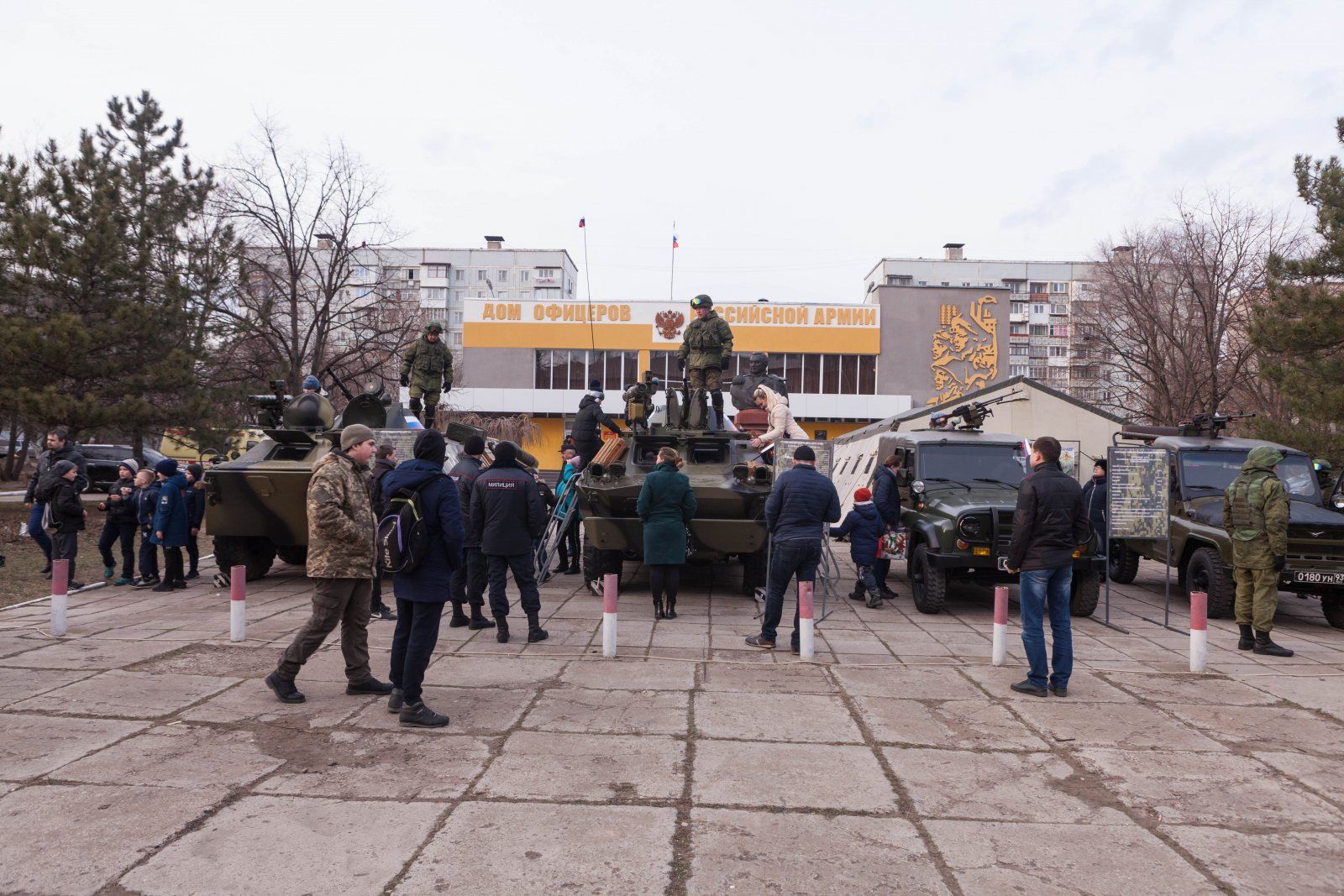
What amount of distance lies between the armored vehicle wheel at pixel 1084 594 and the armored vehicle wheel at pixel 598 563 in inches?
198

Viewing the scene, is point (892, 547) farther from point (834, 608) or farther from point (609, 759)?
point (609, 759)

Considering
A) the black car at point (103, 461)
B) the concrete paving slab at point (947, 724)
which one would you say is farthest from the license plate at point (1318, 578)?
the black car at point (103, 461)

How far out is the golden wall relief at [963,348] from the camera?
44.8 meters

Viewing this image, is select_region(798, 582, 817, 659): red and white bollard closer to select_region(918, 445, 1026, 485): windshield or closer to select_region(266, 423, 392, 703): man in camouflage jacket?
select_region(266, 423, 392, 703): man in camouflage jacket

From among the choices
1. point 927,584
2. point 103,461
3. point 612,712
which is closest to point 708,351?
point 927,584

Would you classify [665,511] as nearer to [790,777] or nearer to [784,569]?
[784,569]

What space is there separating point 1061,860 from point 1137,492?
24.5 feet

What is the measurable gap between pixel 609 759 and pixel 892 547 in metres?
6.68

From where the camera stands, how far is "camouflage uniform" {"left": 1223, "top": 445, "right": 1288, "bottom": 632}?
28.5 feet

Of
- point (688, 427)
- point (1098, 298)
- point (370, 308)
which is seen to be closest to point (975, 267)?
point (1098, 298)

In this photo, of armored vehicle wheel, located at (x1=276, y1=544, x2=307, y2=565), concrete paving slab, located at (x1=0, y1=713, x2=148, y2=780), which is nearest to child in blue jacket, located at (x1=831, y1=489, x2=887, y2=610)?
armored vehicle wheel, located at (x1=276, y1=544, x2=307, y2=565)

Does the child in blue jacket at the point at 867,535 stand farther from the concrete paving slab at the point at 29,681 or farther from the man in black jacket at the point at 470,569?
the concrete paving slab at the point at 29,681

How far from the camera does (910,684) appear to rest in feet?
23.7

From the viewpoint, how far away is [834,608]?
1121cm
